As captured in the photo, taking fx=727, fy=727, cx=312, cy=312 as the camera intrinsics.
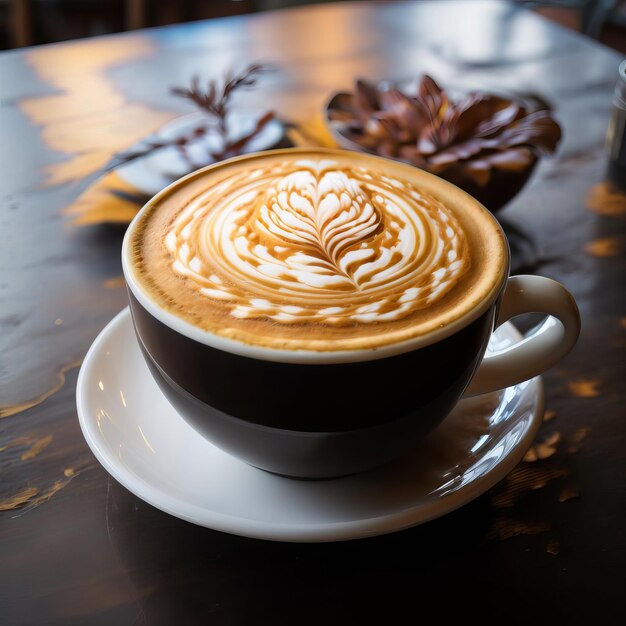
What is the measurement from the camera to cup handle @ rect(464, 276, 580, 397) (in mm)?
553

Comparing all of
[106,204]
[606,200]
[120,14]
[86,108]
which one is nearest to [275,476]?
[106,204]

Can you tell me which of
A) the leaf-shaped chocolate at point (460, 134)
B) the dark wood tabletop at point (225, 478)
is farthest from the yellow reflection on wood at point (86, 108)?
the leaf-shaped chocolate at point (460, 134)

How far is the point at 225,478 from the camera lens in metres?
A: 0.54

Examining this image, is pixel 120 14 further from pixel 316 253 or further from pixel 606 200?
pixel 316 253

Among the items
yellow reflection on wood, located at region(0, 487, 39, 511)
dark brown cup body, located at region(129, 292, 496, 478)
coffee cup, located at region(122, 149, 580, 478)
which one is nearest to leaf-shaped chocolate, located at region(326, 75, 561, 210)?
coffee cup, located at region(122, 149, 580, 478)

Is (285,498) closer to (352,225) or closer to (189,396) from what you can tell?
(189,396)

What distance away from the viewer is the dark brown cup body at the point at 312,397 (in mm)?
445

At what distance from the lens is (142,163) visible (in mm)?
928

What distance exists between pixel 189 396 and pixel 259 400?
0.20 feet

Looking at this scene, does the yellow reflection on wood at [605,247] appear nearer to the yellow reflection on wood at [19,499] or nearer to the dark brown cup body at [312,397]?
the dark brown cup body at [312,397]

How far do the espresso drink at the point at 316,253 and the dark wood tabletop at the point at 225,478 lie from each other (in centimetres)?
16

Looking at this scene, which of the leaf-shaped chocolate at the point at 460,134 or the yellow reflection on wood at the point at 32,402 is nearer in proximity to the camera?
the yellow reflection on wood at the point at 32,402

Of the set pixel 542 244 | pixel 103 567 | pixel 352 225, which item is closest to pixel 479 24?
A: pixel 542 244

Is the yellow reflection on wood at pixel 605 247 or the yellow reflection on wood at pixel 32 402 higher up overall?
the yellow reflection on wood at pixel 605 247
